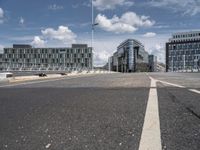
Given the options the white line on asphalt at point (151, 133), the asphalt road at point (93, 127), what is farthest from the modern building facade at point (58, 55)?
the white line on asphalt at point (151, 133)

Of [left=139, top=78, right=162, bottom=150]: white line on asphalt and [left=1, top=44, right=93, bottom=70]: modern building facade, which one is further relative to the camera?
[left=1, top=44, right=93, bottom=70]: modern building facade

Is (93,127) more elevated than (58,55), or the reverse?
(58,55)

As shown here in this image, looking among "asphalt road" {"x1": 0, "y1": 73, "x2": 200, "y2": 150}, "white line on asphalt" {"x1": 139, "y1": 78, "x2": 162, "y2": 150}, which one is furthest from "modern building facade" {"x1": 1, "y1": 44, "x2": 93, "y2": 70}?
"white line on asphalt" {"x1": 139, "y1": 78, "x2": 162, "y2": 150}

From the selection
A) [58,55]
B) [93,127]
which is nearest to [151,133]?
[93,127]

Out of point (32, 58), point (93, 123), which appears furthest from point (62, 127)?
Answer: point (32, 58)

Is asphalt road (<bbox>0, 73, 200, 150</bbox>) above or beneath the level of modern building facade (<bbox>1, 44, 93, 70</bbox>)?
beneath

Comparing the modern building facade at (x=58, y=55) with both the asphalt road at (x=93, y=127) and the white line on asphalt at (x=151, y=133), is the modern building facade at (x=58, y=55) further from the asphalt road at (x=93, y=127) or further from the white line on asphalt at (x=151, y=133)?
the white line on asphalt at (x=151, y=133)

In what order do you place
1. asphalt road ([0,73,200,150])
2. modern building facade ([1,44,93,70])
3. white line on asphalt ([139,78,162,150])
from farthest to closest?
modern building facade ([1,44,93,70]), asphalt road ([0,73,200,150]), white line on asphalt ([139,78,162,150])

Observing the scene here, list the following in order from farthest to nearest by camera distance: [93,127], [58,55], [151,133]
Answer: [58,55]
[93,127]
[151,133]

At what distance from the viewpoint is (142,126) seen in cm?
524

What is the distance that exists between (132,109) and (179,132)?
228cm

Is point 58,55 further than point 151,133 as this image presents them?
Yes

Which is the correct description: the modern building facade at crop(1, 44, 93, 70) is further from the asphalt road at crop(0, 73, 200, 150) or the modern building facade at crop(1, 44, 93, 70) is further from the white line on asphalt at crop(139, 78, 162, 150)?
the white line on asphalt at crop(139, 78, 162, 150)

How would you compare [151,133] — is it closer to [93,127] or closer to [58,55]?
[93,127]
